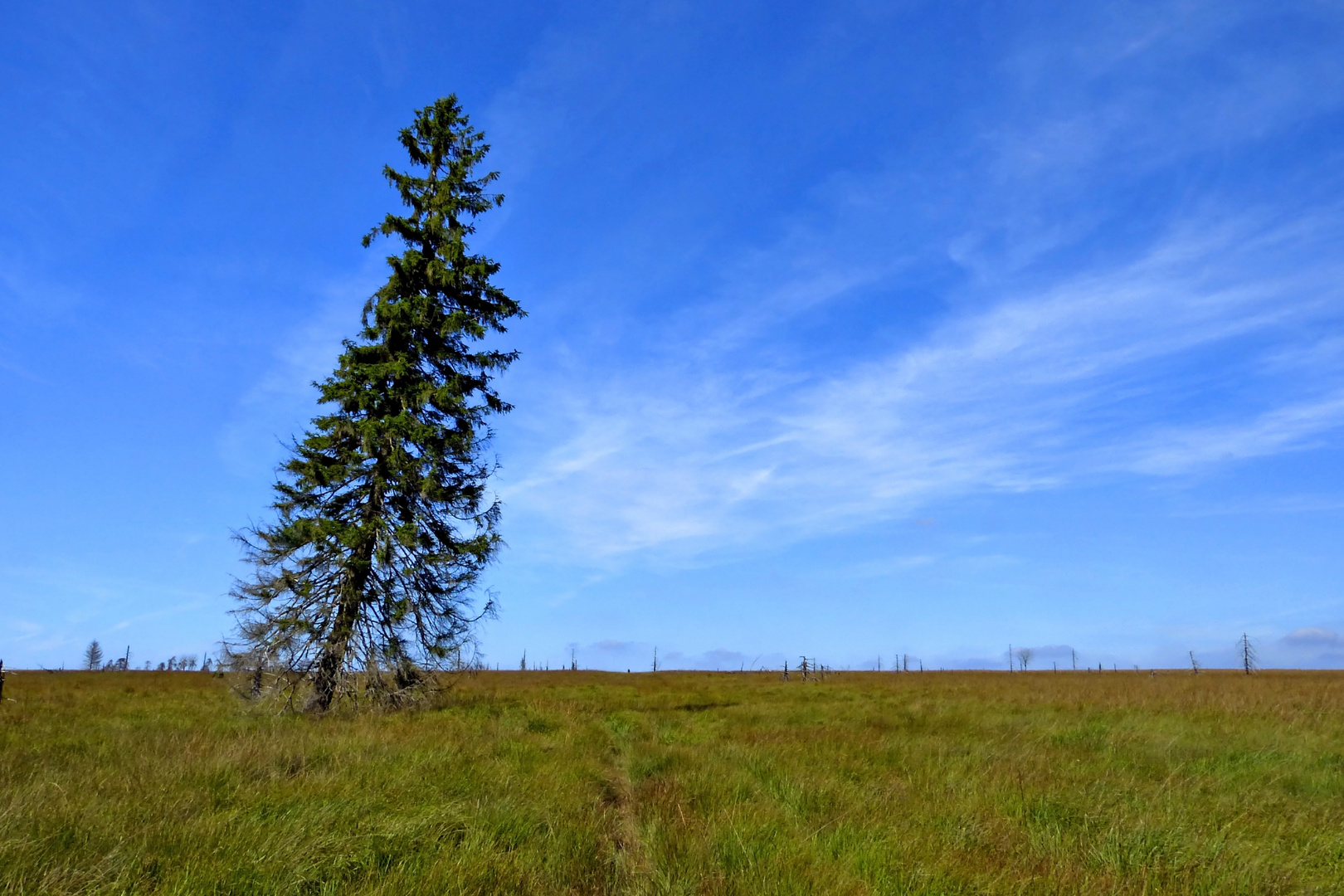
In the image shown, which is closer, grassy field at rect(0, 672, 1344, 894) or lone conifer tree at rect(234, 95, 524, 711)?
grassy field at rect(0, 672, 1344, 894)

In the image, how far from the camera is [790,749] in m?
9.98

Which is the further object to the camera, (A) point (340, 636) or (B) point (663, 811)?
(A) point (340, 636)

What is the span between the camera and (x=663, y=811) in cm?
634

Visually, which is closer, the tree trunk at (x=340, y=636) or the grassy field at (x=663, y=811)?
the grassy field at (x=663, y=811)

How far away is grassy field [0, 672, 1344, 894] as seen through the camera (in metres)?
4.28

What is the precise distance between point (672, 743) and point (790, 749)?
2.44 meters

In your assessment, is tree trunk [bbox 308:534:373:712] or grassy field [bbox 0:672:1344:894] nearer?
grassy field [bbox 0:672:1344:894]

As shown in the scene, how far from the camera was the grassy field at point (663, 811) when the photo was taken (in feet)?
14.0

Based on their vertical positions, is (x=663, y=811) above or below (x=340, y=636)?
below

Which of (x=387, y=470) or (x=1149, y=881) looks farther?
(x=387, y=470)

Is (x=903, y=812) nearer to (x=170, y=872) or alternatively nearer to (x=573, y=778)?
(x=573, y=778)

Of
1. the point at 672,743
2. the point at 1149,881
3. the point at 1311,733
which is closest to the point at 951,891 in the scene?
the point at 1149,881

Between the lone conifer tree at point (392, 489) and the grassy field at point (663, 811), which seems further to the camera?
the lone conifer tree at point (392, 489)

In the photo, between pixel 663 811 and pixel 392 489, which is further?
pixel 392 489
